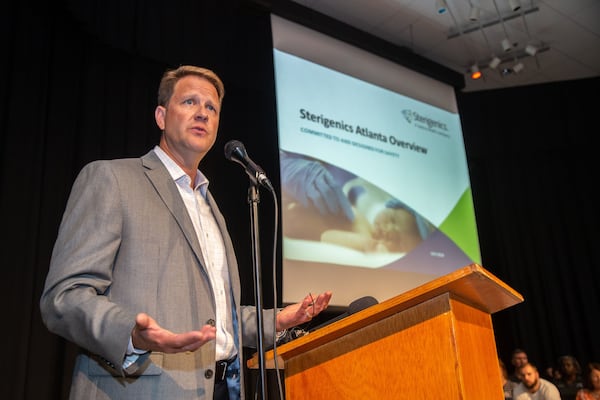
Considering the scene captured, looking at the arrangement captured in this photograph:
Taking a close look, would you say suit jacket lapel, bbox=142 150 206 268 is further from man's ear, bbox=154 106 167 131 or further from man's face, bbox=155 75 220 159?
man's ear, bbox=154 106 167 131

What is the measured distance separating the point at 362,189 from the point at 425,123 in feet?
4.26

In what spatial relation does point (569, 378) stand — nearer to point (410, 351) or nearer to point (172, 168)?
point (410, 351)

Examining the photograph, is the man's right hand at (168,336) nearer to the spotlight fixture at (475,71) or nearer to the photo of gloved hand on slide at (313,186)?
the photo of gloved hand on slide at (313,186)

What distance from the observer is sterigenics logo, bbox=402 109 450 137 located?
5500 mm

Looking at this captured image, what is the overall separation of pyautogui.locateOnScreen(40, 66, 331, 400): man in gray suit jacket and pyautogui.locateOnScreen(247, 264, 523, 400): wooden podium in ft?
0.53

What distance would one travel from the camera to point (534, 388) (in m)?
4.99

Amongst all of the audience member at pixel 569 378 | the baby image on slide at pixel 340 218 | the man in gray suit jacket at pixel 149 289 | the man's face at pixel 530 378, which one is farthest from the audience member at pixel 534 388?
A: the man in gray suit jacket at pixel 149 289

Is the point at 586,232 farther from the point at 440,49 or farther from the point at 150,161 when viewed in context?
the point at 150,161

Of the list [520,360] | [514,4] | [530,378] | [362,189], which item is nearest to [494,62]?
[514,4]

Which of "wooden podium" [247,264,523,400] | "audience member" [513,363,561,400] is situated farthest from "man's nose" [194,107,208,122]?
"audience member" [513,363,561,400]

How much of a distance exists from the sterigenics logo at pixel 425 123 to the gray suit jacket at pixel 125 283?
4178 millimetres

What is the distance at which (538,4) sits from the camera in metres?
5.77

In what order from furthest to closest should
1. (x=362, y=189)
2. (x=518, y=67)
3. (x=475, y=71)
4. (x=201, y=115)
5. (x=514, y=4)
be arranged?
(x=475, y=71), (x=518, y=67), (x=514, y=4), (x=362, y=189), (x=201, y=115)

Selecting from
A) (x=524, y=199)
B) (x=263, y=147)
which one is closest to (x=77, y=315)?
(x=263, y=147)
